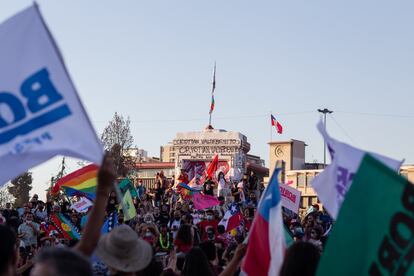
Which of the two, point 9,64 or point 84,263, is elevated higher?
point 9,64

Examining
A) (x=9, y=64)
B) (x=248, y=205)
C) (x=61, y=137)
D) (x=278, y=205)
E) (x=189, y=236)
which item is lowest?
(x=248, y=205)

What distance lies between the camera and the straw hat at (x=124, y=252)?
5586 millimetres

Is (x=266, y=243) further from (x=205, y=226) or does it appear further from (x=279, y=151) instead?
(x=279, y=151)

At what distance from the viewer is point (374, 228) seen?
13.5ft

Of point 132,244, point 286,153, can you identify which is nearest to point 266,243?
point 132,244

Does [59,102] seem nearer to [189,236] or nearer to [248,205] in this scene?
[189,236]

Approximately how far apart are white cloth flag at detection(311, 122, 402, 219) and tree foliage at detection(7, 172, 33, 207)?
68687 millimetres

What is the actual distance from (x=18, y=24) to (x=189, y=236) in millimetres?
4557

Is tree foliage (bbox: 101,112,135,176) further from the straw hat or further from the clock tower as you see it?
the straw hat

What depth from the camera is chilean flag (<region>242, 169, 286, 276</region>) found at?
613cm

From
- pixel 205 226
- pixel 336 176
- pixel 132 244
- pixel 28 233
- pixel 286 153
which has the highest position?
pixel 336 176

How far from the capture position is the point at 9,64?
5.38 m

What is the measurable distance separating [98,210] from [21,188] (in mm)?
78489

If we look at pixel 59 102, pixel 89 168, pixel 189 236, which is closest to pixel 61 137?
pixel 59 102
